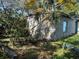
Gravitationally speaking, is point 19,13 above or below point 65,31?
above

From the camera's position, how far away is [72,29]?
2955 cm

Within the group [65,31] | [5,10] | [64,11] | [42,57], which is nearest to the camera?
[42,57]

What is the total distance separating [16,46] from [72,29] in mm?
12844

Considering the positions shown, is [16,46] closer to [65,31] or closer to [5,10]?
[5,10]

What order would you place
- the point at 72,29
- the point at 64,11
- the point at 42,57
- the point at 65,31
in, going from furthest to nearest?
the point at 72,29 → the point at 65,31 → the point at 64,11 → the point at 42,57

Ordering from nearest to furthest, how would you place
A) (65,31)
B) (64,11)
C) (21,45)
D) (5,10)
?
(5,10)
(21,45)
(64,11)
(65,31)

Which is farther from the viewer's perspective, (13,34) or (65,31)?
(65,31)

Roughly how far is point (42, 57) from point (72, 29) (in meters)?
14.4

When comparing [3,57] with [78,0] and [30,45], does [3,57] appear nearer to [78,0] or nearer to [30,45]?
[30,45]

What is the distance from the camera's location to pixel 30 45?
1959 centimetres

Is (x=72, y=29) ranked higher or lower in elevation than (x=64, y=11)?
lower

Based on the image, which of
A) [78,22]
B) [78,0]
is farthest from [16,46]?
[78,22]

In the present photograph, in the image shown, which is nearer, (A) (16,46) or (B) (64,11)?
(A) (16,46)

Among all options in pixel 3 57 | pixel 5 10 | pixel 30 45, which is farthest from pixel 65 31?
pixel 3 57
